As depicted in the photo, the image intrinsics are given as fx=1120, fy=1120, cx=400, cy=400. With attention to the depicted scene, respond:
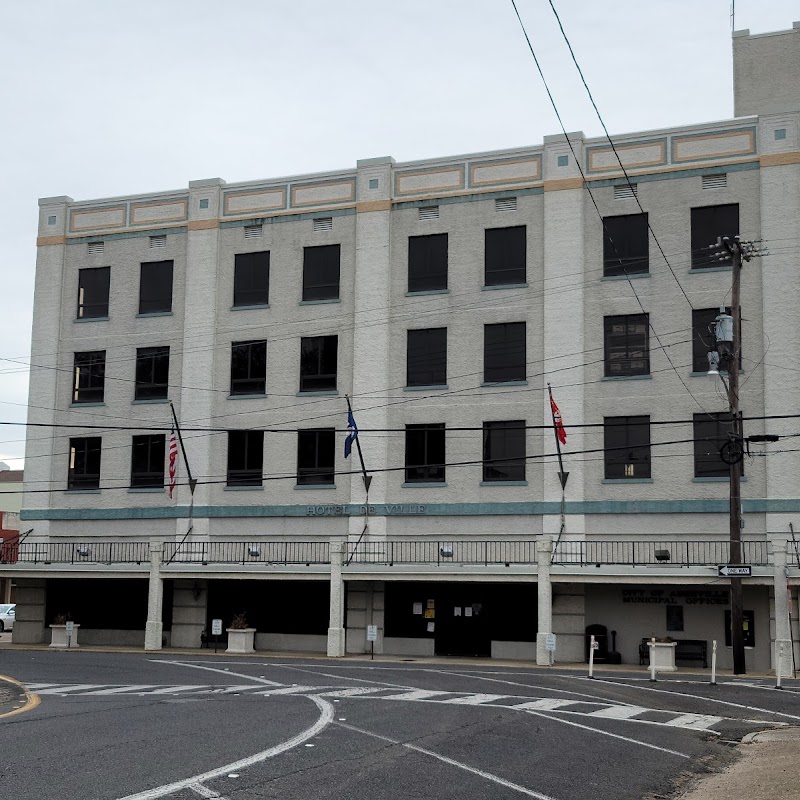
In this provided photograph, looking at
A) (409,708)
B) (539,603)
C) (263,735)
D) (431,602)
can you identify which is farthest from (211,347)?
(263,735)

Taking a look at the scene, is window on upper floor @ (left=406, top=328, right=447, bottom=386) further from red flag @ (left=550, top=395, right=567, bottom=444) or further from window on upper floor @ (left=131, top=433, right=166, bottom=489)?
window on upper floor @ (left=131, top=433, right=166, bottom=489)

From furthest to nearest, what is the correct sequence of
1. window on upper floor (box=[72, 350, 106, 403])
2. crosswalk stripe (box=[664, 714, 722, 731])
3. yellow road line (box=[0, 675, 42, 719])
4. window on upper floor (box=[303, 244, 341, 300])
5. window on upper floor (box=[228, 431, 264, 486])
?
window on upper floor (box=[72, 350, 106, 403]) → window on upper floor (box=[303, 244, 341, 300]) → window on upper floor (box=[228, 431, 264, 486]) → crosswalk stripe (box=[664, 714, 722, 731]) → yellow road line (box=[0, 675, 42, 719])

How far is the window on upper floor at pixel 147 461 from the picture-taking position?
140ft

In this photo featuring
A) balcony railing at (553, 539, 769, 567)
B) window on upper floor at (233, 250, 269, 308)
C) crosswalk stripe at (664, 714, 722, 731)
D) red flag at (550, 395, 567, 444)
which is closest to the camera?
crosswalk stripe at (664, 714, 722, 731)

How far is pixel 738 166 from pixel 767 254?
364cm

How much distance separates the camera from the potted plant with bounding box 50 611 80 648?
40.8m

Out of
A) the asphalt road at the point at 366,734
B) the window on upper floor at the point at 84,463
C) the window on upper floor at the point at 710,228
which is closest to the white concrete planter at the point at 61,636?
the window on upper floor at the point at 84,463

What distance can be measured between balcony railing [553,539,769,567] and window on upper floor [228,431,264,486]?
1163 centimetres

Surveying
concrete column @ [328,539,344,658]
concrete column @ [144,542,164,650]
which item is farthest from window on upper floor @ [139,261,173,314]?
concrete column @ [328,539,344,658]

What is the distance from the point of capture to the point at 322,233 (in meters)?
41.9

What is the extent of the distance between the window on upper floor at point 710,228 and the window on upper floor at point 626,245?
1.61 metres

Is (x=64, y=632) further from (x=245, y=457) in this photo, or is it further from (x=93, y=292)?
(x=93, y=292)

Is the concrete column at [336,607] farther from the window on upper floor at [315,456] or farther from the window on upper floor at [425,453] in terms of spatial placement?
the window on upper floor at [425,453]

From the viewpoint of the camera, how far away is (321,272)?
41812 millimetres
